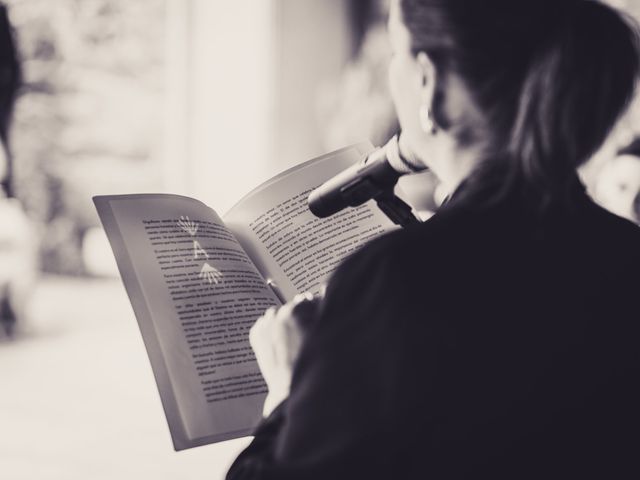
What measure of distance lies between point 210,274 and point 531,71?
16.2 inches

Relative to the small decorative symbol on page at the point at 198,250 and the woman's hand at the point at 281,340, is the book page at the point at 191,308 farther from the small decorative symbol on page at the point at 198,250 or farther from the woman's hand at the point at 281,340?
the woman's hand at the point at 281,340

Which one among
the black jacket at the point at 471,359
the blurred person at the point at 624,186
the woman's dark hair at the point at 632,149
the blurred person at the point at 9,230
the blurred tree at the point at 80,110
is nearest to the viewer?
the black jacket at the point at 471,359

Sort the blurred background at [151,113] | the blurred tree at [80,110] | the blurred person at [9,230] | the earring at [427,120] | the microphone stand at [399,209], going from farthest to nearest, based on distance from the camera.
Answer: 1. the blurred tree at [80,110]
2. the blurred background at [151,113]
3. the blurred person at [9,230]
4. the microphone stand at [399,209]
5. the earring at [427,120]

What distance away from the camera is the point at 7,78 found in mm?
3215

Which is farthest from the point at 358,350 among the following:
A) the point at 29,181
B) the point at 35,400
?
the point at 29,181

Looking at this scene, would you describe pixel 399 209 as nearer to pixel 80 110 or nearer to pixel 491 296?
pixel 491 296

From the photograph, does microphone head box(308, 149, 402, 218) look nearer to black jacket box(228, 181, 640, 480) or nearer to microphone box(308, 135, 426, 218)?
microphone box(308, 135, 426, 218)

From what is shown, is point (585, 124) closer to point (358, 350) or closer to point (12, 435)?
point (358, 350)

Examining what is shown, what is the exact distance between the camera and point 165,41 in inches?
176

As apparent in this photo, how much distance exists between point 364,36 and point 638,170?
10.1 feet

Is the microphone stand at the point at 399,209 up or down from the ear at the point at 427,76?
up

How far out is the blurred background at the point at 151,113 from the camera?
13.0ft

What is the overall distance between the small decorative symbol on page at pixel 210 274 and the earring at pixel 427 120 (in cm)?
31

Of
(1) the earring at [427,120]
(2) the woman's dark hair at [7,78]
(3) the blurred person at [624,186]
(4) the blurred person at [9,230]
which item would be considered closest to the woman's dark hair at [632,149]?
(3) the blurred person at [624,186]
